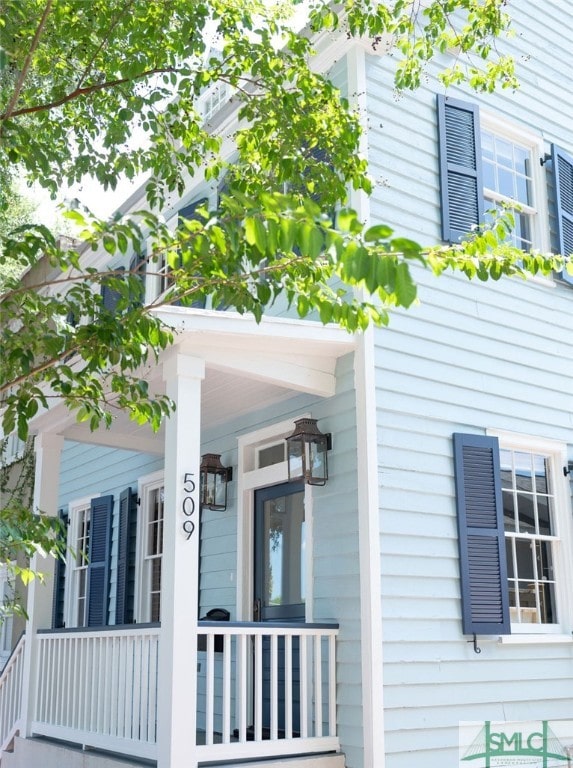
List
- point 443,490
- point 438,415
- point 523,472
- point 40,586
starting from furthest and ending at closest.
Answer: point 40,586 < point 523,472 < point 438,415 < point 443,490

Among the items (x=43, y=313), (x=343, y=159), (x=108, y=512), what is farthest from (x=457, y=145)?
(x=108, y=512)

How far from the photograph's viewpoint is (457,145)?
7680mm

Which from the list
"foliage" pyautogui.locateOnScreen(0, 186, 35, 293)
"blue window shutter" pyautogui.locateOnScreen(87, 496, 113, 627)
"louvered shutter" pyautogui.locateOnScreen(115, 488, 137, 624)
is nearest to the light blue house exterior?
"louvered shutter" pyautogui.locateOnScreen(115, 488, 137, 624)

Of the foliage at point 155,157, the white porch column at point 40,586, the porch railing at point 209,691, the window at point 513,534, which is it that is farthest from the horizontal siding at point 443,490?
the white porch column at point 40,586

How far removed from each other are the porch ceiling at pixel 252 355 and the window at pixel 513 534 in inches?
51.1

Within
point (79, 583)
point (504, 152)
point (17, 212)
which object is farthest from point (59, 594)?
point (17, 212)

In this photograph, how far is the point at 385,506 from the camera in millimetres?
6281

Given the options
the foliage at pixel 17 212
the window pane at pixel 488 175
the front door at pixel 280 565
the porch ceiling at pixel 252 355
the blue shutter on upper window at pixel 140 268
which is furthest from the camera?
the foliage at pixel 17 212

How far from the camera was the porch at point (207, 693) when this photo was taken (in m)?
5.71

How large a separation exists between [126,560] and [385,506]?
157 inches

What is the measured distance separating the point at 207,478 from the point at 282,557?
110cm

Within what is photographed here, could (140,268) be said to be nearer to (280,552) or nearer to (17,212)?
(280,552)

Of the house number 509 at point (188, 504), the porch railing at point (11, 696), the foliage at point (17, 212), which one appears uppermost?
the foliage at point (17, 212)

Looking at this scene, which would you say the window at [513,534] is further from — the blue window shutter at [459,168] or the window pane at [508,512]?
the blue window shutter at [459,168]
